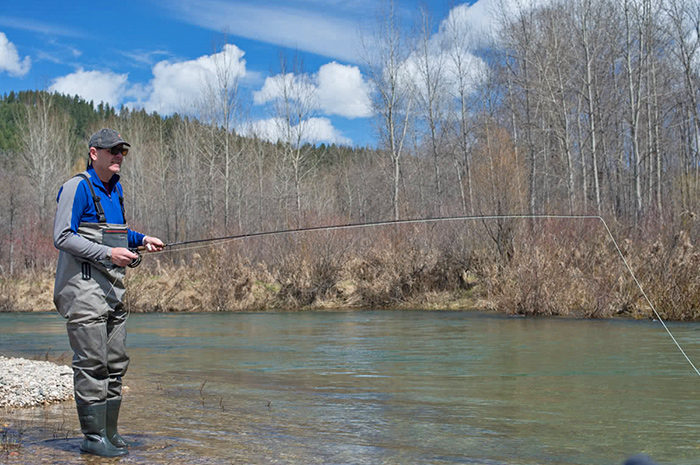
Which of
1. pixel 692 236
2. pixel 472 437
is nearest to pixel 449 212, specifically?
pixel 692 236

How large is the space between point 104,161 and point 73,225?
1.71 feet

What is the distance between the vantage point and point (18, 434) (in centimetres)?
561

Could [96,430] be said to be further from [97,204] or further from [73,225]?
[97,204]

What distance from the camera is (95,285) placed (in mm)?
4590

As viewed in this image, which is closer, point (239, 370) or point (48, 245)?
point (239, 370)

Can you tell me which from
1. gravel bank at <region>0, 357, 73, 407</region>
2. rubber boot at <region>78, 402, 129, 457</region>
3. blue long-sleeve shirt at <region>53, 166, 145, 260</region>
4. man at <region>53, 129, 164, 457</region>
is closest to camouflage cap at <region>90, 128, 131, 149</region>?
man at <region>53, 129, 164, 457</region>

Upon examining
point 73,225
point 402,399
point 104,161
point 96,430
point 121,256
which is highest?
point 104,161

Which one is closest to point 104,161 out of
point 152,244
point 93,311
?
point 152,244

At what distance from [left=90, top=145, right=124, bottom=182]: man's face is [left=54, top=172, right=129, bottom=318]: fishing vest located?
0.13 metres

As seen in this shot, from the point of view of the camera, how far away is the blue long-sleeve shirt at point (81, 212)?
177 inches

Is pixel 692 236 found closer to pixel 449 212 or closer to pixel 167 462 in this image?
→ pixel 449 212

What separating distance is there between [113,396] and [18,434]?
1354 mm

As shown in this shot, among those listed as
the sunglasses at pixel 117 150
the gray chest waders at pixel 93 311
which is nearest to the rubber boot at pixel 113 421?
the gray chest waders at pixel 93 311

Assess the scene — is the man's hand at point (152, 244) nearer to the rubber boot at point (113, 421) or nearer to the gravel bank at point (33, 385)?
the rubber boot at point (113, 421)
